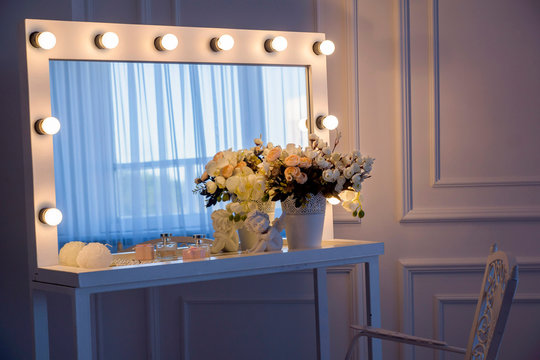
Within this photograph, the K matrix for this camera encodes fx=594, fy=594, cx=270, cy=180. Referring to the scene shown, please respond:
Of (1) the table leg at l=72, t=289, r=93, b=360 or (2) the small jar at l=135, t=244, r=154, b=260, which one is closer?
(1) the table leg at l=72, t=289, r=93, b=360

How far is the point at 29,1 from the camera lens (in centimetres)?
240

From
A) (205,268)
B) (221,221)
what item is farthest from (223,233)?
(205,268)

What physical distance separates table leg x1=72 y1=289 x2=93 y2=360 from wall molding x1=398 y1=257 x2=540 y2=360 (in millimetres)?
1453

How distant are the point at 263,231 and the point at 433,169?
95 cm

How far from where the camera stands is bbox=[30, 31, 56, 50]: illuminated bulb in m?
1.92

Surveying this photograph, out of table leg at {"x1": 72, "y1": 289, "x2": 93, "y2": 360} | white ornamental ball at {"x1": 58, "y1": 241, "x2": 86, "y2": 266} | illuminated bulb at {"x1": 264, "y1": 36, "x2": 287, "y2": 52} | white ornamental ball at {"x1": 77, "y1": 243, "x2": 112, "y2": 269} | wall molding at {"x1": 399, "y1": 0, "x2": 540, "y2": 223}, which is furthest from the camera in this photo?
wall molding at {"x1": 399, "y1": 0, "x2": 540, "y2": 223}

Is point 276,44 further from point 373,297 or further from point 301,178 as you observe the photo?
point 373,297

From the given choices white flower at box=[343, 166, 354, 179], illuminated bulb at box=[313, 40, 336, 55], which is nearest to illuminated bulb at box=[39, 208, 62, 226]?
white flower at box=[343, 166, 354, 179]

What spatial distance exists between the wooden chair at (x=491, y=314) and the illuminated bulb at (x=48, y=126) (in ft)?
3.91

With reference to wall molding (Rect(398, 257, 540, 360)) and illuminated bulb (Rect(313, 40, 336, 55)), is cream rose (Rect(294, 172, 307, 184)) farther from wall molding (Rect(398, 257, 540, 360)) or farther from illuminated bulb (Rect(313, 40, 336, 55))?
wall molding (Rect(398, 257, 540, 360))

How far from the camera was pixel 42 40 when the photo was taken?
192cm

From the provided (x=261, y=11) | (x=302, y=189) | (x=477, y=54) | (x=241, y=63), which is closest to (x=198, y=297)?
(x=302, y=189)

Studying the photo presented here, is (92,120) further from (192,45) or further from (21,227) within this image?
(21,227)

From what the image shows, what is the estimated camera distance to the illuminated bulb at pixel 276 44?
233 cm
